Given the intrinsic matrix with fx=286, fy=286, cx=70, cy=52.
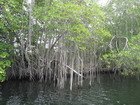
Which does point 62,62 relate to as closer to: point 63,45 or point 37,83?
point 63,45

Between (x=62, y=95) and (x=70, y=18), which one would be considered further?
(x=70, y=18)

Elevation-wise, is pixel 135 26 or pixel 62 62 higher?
pixel 135 26

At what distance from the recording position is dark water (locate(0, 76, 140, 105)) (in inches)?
559

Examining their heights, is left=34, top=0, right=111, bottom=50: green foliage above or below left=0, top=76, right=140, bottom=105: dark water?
above

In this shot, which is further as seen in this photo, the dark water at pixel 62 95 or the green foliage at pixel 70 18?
the green foliage at pixel 70 18

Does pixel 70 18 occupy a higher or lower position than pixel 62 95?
higher

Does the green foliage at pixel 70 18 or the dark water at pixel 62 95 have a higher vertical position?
the green foliage at pixel 70 18

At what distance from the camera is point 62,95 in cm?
1586

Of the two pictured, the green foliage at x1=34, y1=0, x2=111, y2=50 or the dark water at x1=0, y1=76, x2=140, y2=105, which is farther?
the green foliage at x1=34, y1=0, x2=111, y2=50

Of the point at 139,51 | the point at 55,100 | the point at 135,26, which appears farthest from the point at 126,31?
the point at 55,100

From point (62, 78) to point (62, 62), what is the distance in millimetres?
1027

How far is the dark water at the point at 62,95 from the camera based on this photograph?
46.6ft

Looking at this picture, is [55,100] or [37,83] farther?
[37,83]

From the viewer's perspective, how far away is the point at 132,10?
22156 mm
